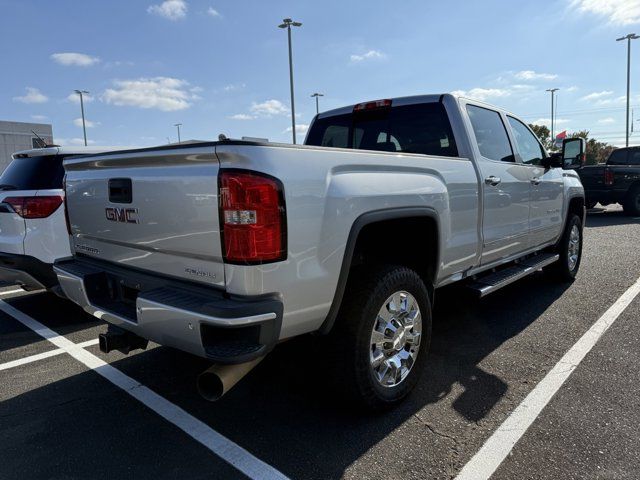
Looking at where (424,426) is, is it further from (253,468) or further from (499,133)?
(499,133)

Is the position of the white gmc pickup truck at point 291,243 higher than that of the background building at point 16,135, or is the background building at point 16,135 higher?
the background building at point 16,135

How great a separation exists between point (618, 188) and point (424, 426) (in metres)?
13.4

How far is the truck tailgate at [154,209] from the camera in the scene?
2.17 metres

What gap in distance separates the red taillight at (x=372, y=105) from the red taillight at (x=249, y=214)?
7.92ft

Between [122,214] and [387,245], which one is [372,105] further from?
[122,214]

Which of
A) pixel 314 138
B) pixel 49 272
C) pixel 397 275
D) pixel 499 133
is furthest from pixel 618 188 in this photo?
pixel 49 272

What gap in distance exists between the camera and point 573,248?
6.09m

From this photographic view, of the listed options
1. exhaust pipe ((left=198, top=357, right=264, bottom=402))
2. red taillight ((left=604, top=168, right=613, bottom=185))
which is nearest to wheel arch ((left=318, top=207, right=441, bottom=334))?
exhaust pipe ((left=198, top=357, right=264, bottom=402))

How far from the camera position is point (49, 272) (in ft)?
14.6

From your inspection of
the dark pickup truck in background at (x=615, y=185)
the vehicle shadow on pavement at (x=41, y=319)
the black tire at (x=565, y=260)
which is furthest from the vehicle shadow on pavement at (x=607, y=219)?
the vehicle shadow on pavement at (x=41, y=319)

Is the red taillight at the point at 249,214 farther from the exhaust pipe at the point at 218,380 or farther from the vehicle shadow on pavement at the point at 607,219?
the vehicle shadow on pavement at the point at 607,219

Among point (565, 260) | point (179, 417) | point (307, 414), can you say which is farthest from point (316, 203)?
point (565, 260)

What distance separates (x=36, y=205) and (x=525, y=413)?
4.49 m

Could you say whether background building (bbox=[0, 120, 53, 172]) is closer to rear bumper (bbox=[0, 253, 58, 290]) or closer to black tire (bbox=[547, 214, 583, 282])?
Answer: rear bumper (bbox=[0, 253, 58, 290])
